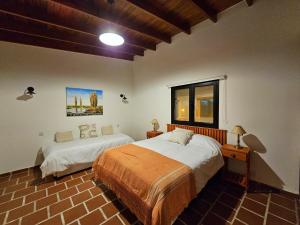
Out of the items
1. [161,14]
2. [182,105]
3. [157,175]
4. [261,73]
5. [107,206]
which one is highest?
[161,14]

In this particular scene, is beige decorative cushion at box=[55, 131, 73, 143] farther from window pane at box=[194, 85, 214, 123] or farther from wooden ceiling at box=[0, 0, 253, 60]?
window pane at box=[194, 85, 214, 123]

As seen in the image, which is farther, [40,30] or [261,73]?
[40,30]

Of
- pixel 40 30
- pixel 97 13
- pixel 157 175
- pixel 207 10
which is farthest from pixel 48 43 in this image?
pixel 157 175

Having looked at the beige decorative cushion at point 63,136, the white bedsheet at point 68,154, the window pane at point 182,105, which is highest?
the window pane at point 182,105

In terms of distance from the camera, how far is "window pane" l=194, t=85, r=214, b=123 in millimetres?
2952

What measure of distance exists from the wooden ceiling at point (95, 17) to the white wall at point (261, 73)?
0.34m

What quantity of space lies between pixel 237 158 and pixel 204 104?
1.25 meters

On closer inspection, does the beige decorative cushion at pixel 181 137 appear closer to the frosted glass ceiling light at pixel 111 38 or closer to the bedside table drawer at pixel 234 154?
the bedside table drawer at pixel 234 154

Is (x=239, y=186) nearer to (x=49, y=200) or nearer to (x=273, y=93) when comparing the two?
(x=273, y=93)

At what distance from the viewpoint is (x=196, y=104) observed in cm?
321

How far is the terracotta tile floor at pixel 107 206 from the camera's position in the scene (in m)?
1.72

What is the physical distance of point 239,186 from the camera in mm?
2377

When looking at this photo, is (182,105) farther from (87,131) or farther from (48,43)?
(48,43)

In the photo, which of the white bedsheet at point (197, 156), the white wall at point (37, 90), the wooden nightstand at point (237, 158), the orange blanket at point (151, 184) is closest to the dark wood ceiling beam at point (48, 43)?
the white wall at point (37, 90)
